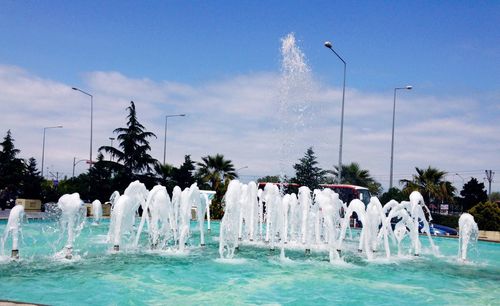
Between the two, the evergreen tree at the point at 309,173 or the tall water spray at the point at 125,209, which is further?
the evergreen tree at the point at 309,173

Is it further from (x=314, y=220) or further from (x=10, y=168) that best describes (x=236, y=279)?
(x=10, y=168)

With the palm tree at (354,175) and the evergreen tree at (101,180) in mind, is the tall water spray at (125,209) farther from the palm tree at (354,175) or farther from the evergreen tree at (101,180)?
Result: the palm tree at (354,175)

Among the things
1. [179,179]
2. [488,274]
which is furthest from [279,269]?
[179,179]

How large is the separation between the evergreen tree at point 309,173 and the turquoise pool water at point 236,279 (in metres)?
37.0

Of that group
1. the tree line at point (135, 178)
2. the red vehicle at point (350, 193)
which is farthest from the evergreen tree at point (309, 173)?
the red vehicle at point (350, 193)

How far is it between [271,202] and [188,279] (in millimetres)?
8492

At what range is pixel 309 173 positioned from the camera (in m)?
53.2

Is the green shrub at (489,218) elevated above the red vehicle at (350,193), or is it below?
below

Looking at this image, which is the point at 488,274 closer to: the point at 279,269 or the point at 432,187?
the point at 279,269

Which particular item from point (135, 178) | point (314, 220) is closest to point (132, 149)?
point (135, 178)

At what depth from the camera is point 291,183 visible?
50.6 m

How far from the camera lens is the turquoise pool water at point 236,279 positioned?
8.54m

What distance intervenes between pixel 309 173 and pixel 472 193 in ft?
53.3

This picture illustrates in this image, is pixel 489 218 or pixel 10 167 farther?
pixel 10 167
